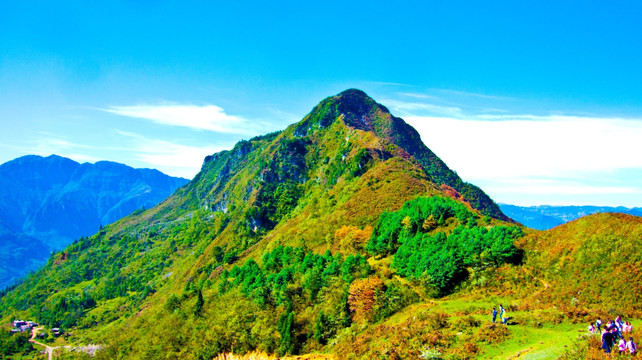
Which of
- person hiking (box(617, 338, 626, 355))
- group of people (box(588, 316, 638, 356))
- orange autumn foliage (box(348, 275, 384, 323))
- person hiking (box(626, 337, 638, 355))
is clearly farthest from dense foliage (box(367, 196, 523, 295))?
person hiking (box(626, 337, 638, 355))

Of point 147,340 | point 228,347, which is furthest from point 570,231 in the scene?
point 147,340

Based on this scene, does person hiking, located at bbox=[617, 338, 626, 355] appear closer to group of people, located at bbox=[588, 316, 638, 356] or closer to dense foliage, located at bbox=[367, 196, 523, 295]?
group of people, located at bbox=[588, 316, 638, 356]

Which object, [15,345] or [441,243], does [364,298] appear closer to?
[441,243]

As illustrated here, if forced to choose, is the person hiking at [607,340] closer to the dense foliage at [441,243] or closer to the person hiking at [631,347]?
the person hiking at [631,347]

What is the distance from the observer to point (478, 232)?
5866cm

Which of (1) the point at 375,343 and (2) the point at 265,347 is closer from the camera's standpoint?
(1) the point at 375,343

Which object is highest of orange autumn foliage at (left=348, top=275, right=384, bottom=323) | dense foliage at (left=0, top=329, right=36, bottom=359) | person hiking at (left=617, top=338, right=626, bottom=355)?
person hiking at (left=617, top=338, right=626, bottom=355)

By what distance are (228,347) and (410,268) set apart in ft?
114

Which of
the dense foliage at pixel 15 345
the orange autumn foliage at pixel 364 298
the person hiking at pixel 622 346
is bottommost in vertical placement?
the dense foliage at pixel 15 345

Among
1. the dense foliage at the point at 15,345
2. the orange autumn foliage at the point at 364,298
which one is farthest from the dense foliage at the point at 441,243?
the dense foliage at the point at 15,345

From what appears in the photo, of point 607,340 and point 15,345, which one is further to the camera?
→ point 15,345

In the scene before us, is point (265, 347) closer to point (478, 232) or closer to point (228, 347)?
point (228, 347)

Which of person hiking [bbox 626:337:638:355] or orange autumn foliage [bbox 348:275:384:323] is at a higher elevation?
person hiking [bbox 626:337:638:355]

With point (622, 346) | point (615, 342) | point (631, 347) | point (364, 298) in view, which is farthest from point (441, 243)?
point (631, 347)
